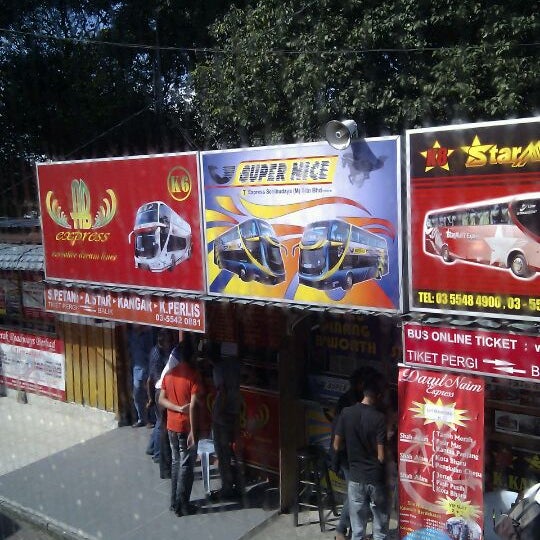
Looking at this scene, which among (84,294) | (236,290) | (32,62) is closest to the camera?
(236,290)

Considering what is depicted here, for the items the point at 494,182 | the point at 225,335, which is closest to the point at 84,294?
the point at 225,335

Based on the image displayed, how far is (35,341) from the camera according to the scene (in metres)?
10.9

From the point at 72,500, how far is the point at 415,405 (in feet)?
13.7

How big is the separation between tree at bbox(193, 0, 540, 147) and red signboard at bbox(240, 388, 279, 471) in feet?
24.6

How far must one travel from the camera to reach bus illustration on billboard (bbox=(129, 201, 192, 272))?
23.9ft

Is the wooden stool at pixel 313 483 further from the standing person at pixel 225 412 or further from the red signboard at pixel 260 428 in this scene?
the standing person at pixel 225 412

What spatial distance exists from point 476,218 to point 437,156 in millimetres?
563

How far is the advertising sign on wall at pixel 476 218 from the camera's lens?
4.92 meters

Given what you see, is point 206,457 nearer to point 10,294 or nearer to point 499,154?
point 499,154

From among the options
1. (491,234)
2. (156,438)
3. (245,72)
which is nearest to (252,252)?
(491,234)

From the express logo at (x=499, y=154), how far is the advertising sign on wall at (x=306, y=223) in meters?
0.63

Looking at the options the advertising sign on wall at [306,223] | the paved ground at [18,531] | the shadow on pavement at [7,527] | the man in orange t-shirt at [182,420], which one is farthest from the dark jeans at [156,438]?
the advertising sign on wall at [306,223]

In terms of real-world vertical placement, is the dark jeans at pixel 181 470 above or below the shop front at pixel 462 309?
below

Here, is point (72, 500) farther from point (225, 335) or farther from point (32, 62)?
point (32, 62)
